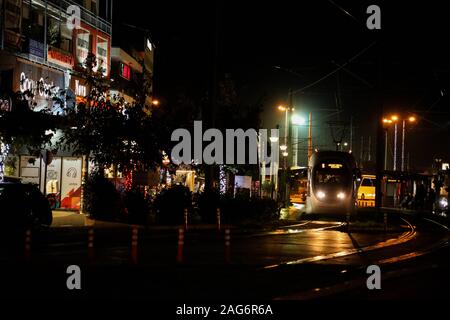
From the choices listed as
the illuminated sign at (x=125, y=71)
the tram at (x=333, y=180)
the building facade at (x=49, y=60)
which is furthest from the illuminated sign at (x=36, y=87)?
the illuminated sign at (x=125, y=71)

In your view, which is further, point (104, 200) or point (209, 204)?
point (209, 204)

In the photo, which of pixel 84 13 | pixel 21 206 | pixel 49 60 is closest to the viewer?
pixel 21 206

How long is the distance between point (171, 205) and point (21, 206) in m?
9.56

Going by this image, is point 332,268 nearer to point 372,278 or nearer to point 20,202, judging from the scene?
point 372,278

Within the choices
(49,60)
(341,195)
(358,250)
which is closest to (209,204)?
(341,195)

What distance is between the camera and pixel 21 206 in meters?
22.6

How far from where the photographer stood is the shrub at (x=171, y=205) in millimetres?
31203

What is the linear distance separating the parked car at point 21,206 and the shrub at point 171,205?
27.1 feet

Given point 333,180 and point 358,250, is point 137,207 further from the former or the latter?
point 333,180

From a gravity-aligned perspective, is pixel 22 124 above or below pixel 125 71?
below

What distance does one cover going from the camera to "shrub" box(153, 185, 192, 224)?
102 feet

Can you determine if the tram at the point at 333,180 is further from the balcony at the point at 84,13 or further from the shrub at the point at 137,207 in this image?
the balcony at the point at 84,13

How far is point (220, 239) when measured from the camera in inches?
990
